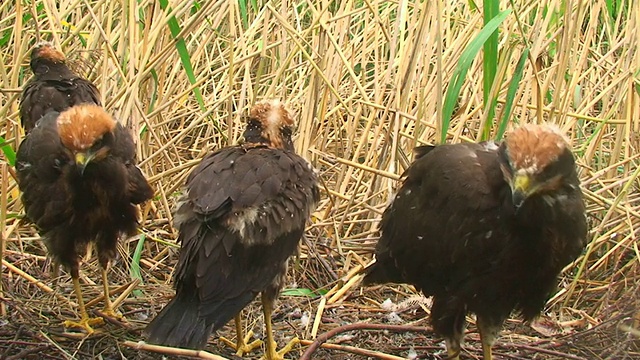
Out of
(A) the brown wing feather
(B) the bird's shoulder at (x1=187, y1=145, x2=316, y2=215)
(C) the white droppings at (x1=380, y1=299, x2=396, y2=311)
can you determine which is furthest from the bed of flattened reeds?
(B) the bird's shoulder at (x1=187, y1=145, x2=316, y2=215)

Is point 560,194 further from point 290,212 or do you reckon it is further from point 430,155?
point 290,212

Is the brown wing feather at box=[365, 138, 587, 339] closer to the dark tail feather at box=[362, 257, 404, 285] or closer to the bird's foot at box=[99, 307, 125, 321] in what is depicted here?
the dark tail feather at box=[362, 257, 404, 285]

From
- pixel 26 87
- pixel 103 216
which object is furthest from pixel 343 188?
pixel 26 87

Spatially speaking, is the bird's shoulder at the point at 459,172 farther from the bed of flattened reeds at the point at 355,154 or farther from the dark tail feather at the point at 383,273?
the dark tail feather at the point at 383,273

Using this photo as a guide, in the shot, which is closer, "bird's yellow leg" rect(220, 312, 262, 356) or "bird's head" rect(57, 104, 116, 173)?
"bird's head" rect(57, 104, 116, 173)

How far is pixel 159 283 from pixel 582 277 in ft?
7.89

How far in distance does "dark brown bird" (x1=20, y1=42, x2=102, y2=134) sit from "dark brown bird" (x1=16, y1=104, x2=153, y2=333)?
92 centimetres

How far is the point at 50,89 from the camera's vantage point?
4992 mm

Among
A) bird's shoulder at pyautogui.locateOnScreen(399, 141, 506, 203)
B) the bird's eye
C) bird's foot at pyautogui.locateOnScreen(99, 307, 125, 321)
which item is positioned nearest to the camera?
bird's shoulder at pyautogui.locateOnScreen(399, 141, 506, 203)

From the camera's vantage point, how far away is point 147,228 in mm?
4859

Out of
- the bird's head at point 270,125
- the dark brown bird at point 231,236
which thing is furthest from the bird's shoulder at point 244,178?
the bird's head at point 270,125

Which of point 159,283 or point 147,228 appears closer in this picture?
point 159,283

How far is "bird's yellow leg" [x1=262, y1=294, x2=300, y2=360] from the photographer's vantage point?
12.0 feet

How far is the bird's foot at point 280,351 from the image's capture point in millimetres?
3717
